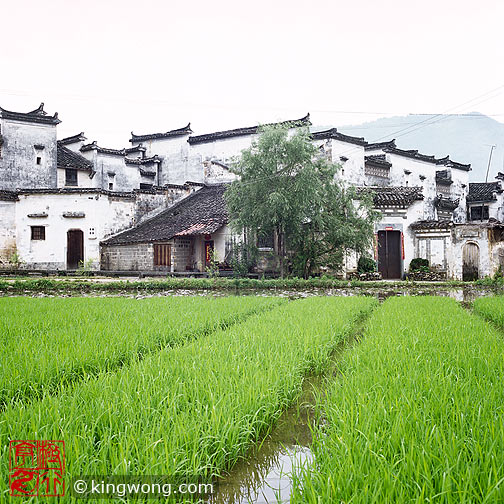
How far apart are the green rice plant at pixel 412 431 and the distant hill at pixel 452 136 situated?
8353 cm

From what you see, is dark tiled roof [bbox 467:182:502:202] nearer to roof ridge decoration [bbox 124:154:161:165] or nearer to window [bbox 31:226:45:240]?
roof ridge decoration [bbox 124:154:161:165]

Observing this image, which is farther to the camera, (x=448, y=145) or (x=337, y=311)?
(x=448, y=145)

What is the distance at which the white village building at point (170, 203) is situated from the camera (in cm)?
1933

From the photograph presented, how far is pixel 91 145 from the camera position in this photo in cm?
2725

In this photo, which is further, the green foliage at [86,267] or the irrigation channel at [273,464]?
the green foliage at [86,267]

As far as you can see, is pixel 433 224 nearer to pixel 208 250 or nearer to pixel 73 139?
pixel 208 250

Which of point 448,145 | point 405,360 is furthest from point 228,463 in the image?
point 448,145

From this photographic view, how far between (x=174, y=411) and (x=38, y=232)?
2244 cm

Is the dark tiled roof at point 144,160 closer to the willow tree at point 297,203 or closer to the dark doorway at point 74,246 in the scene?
the dark doorway at point 74,246

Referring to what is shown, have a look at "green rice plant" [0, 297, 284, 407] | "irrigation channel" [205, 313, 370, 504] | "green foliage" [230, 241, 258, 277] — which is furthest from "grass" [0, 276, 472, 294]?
"irrigation channel" [205, 313, 370, 504]

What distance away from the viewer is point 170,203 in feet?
83.1

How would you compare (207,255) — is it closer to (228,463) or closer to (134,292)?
(134,292)

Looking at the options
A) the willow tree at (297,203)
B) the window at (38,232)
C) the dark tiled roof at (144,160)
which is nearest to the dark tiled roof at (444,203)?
the willow tree at (297,203)

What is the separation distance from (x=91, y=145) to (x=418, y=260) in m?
19.9
